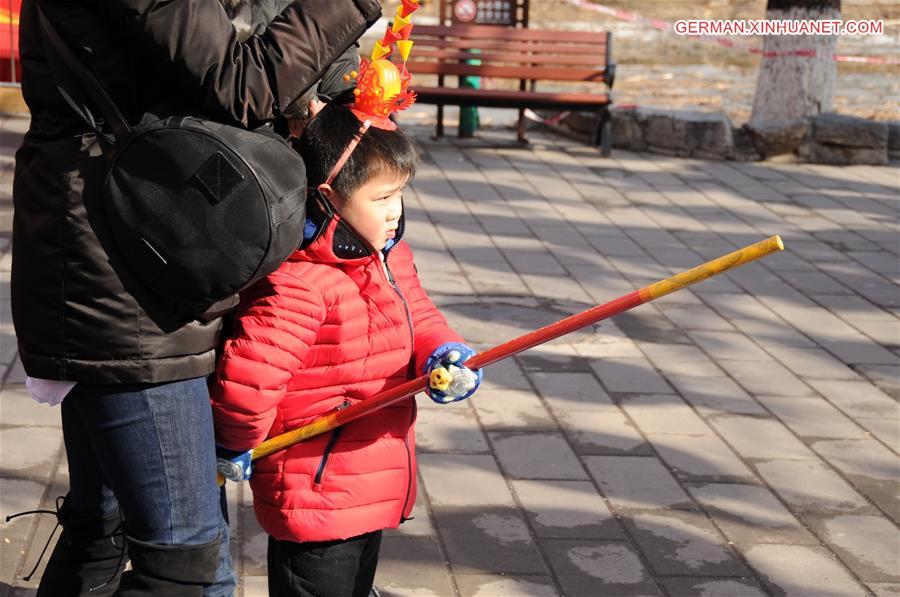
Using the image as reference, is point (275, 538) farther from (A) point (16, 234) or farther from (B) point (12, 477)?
(B) point (12, 477)

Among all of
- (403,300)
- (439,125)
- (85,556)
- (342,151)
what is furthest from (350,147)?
(439,125)

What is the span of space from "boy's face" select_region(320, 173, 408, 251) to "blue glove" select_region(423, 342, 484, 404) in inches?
10.0

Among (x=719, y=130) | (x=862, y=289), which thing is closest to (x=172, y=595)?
(x=862, y=289)

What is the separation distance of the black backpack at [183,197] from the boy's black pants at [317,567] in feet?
2.15

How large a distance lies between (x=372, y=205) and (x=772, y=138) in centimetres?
824

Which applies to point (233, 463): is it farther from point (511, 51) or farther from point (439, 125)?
point (511, 51)

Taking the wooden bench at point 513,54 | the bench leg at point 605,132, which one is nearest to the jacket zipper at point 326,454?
the bench leg at point 605,132

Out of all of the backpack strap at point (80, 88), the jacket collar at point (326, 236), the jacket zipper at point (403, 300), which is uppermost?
the backpack strap at point (80, 88)

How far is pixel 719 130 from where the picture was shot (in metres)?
10.1

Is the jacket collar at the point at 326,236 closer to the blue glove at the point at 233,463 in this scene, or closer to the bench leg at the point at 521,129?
the blue glove at the point at 233,463

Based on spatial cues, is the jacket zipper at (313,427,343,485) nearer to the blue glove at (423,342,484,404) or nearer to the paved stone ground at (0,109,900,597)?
the blue glove at (423,342,484,404)

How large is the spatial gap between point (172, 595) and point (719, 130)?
27.9 ft

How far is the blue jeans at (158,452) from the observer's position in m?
2.11

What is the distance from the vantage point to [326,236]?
7.66ft
